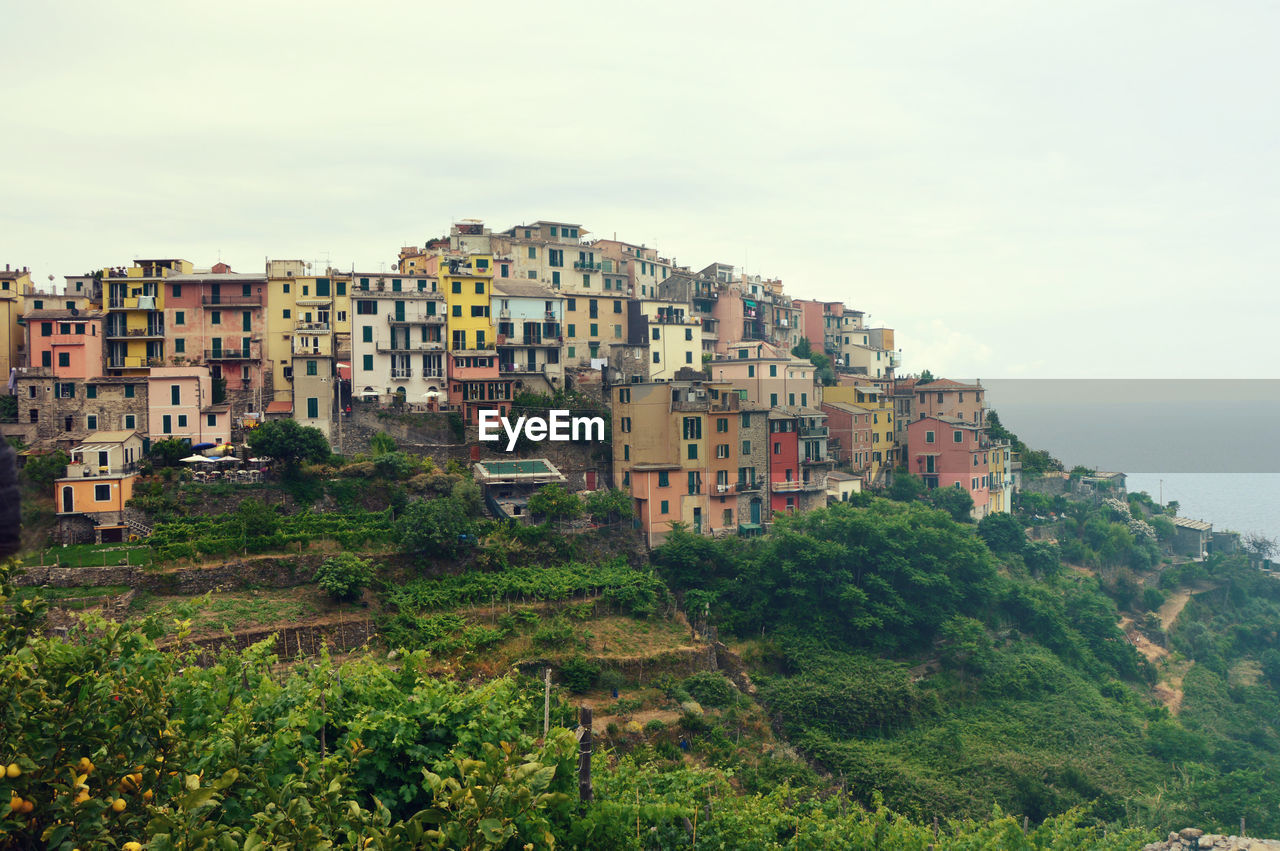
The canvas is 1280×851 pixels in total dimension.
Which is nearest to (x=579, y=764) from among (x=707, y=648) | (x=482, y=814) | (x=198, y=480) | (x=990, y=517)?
(x=482, y=814)

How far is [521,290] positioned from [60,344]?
1491 cm

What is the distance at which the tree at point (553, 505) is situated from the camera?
85.3ft

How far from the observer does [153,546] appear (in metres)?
22.0

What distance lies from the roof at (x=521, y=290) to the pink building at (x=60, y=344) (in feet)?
43.2

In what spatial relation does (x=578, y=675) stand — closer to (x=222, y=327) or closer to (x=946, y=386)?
(x=222, y=327)

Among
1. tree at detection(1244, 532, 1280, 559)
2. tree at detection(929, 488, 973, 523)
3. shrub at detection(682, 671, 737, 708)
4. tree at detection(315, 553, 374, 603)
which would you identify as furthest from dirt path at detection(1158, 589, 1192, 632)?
tree at detection(315, 553, 374, 603)

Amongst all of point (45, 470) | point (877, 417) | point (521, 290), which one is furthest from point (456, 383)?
point (877, 417)

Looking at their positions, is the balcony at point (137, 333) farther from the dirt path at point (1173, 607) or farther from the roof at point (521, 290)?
the dirt path at point (1173, 607)

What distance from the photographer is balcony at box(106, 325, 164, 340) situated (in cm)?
2938

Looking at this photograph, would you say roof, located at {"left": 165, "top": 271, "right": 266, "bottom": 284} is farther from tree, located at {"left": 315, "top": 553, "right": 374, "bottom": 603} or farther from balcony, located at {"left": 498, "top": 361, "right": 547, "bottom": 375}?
tree, located at {"left": 315, "top": 553, "right": 374, "bottom": 603}

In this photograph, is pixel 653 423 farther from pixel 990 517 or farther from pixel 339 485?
pixel 990 517

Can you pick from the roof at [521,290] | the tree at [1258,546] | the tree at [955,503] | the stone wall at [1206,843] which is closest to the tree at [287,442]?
the roof at [521,290]

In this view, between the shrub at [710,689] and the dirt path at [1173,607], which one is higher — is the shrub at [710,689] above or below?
above

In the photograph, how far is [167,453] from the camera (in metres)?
25.5
